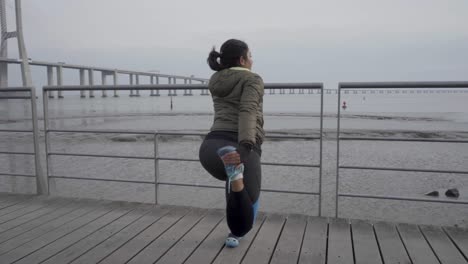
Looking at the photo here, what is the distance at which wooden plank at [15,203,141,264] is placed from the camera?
7.93 ft

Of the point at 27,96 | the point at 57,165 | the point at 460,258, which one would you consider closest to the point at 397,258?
the point at 460,258

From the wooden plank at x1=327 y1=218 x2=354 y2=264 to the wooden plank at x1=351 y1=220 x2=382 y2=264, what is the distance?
40 millimetres

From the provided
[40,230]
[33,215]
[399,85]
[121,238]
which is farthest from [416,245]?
[33,215]

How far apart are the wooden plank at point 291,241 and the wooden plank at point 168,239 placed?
2.29 feet

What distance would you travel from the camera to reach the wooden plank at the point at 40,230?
2.59 m

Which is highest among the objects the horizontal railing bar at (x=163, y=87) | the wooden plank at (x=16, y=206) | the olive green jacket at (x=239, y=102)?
the horizontal railing bar at (x=163, y=87)

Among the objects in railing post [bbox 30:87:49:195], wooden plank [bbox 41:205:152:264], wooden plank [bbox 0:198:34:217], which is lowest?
wooden plank [bbox 41:205:152:264]

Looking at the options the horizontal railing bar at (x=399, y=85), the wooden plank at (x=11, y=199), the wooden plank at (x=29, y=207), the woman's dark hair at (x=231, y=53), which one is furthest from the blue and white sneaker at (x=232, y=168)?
the wooden plank at (x=11, y=199)

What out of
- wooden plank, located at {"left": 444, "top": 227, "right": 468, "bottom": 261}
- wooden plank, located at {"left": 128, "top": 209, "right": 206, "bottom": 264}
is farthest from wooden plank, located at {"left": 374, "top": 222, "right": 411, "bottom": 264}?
wooden plank, located at {"left": 128, "top": 209, "right": 206, "bottom": 264}

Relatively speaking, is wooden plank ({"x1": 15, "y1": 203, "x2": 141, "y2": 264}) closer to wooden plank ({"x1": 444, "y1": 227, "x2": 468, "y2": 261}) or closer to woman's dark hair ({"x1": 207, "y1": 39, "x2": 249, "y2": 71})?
woman's dark hair ({"x1": 207, "y1": 39, "x2": 249, "y2": 71})

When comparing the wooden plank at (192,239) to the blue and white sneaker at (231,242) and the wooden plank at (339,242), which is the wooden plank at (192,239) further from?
the wooden plank at (339,242)

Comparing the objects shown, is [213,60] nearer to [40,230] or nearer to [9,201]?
[40,230]

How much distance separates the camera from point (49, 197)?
378cm

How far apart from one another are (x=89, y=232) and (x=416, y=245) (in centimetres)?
228
